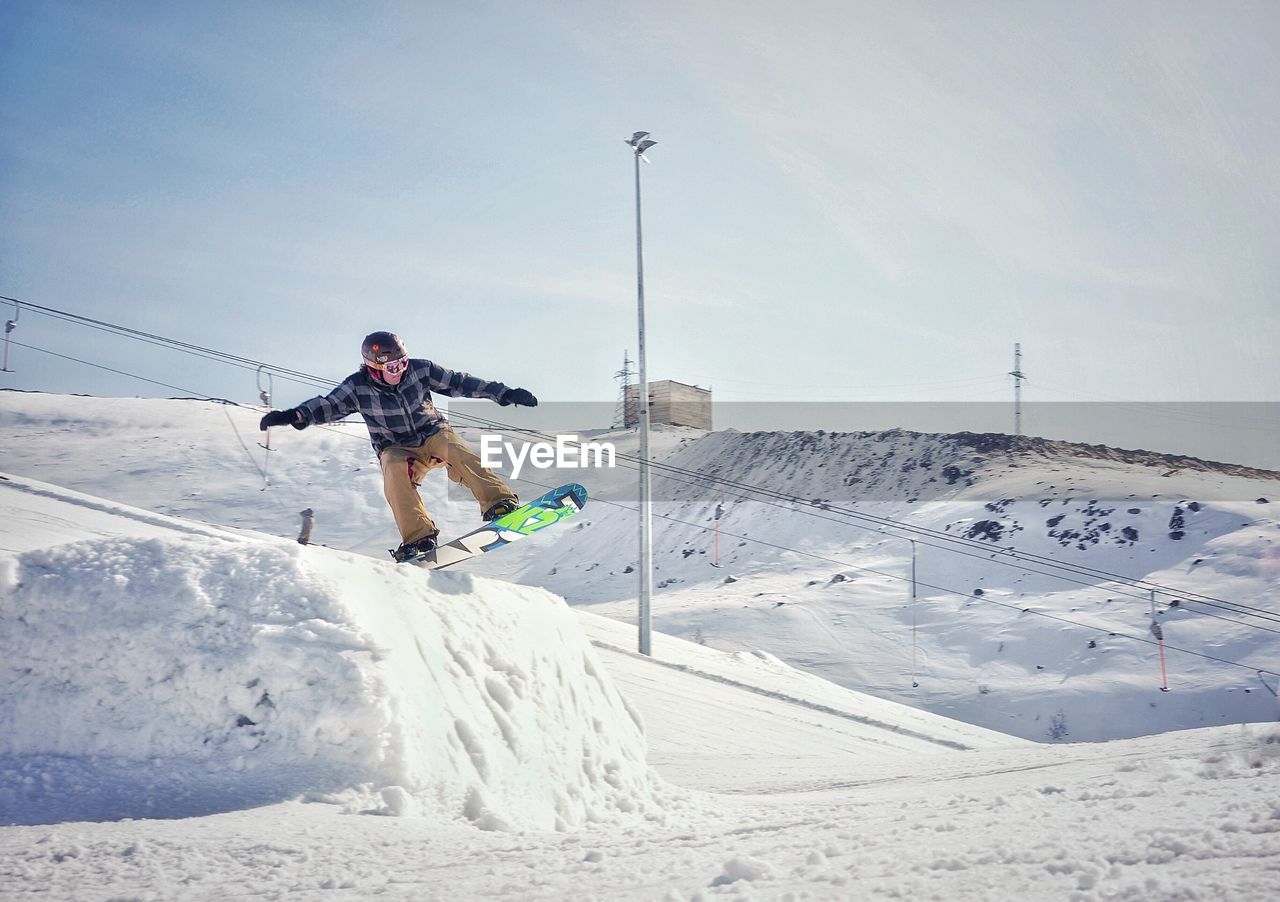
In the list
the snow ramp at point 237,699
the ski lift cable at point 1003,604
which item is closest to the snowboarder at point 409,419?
the snow ramp at point 237,699

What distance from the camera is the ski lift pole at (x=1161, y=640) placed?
→ 1805 cm

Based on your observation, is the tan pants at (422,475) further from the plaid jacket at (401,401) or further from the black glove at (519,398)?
the black glove at (519,398)

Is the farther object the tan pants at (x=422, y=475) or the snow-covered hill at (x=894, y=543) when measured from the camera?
the snow-covered hill at (x=894, y=543)

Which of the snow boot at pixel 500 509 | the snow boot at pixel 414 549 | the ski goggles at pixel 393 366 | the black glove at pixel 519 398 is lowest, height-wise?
the snow boot at pixel 414 549

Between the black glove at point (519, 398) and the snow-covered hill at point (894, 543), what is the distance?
14536 millimetres

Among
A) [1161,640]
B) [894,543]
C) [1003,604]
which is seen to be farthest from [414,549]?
[894,543]

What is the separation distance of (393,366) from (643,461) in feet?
36.5

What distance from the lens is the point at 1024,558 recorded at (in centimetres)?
2612

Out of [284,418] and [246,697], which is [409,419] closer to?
[284,418]

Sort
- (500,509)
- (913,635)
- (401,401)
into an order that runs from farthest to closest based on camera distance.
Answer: (913,635) < (500,509) < (401,401)

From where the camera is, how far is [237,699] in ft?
15.5

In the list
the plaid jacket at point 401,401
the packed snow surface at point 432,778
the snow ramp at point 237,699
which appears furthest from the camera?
the plaid jacket at point 401,401

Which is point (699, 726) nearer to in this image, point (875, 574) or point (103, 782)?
point (103, 782)

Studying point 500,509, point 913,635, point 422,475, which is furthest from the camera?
point 913,635
